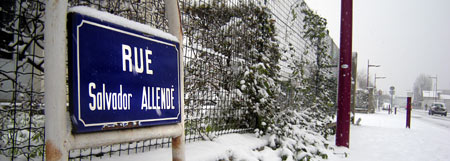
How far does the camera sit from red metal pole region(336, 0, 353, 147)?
4984 millimetres

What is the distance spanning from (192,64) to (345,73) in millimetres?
3391

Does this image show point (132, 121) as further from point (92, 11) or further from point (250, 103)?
point (250, 103)

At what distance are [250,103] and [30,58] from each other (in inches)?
101

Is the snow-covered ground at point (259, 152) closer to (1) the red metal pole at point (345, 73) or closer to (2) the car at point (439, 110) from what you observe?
(1) the red metal pole at point (345, 73)

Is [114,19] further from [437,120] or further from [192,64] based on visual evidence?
[437,120]

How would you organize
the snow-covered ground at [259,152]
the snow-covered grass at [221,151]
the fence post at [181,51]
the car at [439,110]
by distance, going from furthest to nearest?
the car at [439,110]
the snow-covered ground at [259,152]
the snow-covered grass at [221,151]
the fence post at [181,51]

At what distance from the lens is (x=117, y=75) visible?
0.98m

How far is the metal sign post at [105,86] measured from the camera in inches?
32.1

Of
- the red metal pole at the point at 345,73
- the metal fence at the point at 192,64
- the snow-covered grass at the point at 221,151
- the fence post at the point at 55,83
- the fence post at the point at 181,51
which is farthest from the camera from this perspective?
the red metal pole at the point at 345,73

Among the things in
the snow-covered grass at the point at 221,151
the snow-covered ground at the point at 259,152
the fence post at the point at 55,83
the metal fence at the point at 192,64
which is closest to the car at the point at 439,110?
the snow-covered ground at the point at 259,152

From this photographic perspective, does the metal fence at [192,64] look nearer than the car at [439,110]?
Yes

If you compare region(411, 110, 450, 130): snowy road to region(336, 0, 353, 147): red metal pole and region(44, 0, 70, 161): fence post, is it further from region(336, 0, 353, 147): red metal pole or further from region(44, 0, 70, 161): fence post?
region(44, 0, 70, 161): fence post

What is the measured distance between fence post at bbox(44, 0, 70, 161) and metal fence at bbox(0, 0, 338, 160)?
1.01 m

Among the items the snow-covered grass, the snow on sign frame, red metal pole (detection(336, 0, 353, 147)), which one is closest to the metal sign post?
the snow on sign frame
